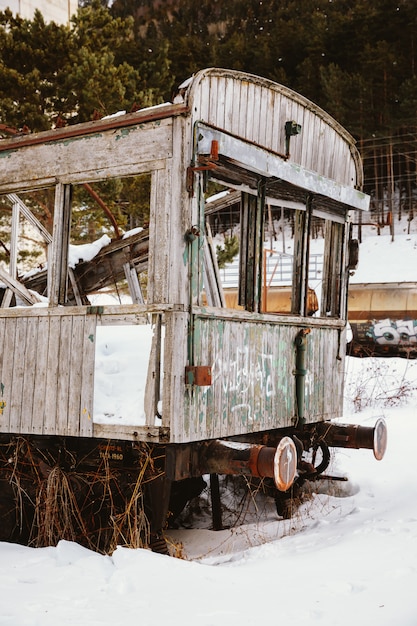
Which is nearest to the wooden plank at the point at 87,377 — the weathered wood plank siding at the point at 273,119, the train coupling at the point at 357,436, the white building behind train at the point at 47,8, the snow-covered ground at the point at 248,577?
the snow-covered ground at the point at 248,577

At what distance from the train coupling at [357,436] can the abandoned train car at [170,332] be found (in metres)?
0.02

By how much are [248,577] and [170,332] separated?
1729mm

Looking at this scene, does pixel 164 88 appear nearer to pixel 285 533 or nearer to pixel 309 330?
pixel 309 330

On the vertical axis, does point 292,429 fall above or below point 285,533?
above

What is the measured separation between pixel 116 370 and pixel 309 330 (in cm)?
219

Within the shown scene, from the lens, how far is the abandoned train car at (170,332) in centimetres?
492

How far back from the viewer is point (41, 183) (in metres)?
5.70

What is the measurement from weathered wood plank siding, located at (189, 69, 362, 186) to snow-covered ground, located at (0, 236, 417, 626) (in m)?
3.26

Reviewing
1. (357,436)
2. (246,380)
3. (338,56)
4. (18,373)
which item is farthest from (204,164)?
(338,56)

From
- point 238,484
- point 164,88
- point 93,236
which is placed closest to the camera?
point 238,484

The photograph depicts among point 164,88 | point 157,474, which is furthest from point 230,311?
point 164,88

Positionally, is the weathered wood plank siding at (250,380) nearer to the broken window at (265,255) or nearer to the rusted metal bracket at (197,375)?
the rusted metal bracket at (197,375)

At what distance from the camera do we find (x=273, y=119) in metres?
6.06

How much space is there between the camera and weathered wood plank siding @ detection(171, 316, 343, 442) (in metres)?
5.05
